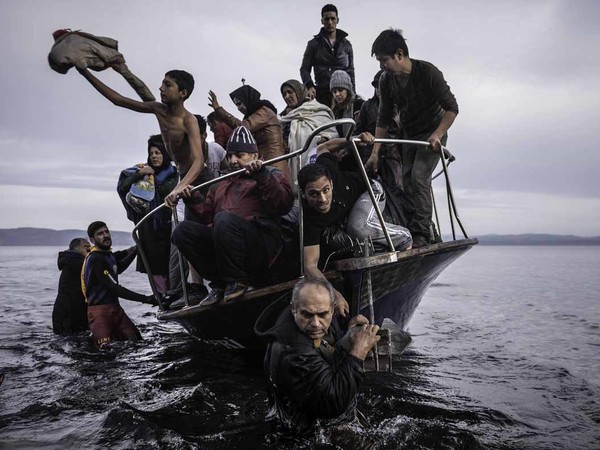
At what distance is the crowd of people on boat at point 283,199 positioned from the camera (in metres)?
3.13

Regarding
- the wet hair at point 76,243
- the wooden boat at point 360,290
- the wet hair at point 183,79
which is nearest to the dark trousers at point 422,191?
the wooden boat at point 360,290

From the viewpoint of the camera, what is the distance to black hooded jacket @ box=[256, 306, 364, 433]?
297 cm

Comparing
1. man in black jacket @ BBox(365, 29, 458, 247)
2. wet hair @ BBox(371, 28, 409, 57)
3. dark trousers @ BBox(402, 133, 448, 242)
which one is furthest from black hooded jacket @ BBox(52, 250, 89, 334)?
wet hair @ BBox(371, 28, 409, 57)

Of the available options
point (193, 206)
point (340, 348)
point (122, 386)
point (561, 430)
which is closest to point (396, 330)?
point (340, 348)

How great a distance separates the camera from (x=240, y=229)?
4352 millimetres

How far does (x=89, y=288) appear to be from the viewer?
6.80 metres

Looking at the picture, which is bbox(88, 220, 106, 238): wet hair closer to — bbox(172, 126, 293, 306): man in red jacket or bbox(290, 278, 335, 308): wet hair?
bbox(172, 126, 293, 306): man in red jacket

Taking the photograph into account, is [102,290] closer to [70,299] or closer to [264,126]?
[70,299]

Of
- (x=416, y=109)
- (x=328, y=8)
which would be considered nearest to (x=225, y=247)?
(x=416, y=109)

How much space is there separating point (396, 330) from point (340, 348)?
2.80 ft

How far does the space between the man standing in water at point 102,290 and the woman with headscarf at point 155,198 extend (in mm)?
488

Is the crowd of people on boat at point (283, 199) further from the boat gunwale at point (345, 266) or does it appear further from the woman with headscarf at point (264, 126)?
the boat gunwale at point (345, 266)

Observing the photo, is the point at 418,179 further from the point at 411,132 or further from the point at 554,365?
the point at 554,365

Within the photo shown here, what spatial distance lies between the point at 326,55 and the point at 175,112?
408 cm
